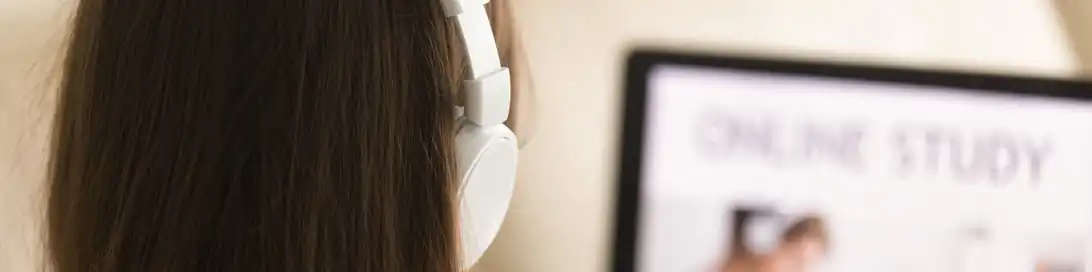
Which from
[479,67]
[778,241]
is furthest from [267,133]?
[778,241]

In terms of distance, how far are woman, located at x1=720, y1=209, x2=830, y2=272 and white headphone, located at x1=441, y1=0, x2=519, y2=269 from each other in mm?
126

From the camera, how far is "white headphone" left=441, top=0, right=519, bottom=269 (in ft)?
1.45

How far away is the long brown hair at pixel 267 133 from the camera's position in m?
0.42

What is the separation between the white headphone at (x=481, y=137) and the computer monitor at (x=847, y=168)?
0.06 meters

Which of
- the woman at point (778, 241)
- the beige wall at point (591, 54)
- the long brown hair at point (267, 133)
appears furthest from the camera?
the beige wall at point (591, 54)

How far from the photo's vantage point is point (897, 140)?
497 mm

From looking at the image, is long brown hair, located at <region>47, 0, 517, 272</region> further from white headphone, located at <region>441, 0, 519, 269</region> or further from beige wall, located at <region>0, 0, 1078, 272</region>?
beige wall, located at <region>0, 0, 1078, 272</region>

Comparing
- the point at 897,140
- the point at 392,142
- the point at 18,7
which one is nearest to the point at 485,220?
the point at 392,142

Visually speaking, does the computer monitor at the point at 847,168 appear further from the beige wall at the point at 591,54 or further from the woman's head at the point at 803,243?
the beige wall at the point at 591,54

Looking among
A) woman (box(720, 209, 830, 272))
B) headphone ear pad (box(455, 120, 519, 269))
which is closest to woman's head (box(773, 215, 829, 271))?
woman (box(720, 209, 830, 272))

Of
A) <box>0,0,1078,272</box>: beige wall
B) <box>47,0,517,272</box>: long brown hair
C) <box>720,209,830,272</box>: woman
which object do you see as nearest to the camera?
<box>47,0,517,272</box>: long brown hair

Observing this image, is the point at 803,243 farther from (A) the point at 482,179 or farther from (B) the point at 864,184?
(A) the point at 482,179

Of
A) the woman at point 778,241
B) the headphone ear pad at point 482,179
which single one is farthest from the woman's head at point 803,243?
the headphone ear pad at point 482,179

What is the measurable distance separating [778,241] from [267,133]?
27 centimetres
